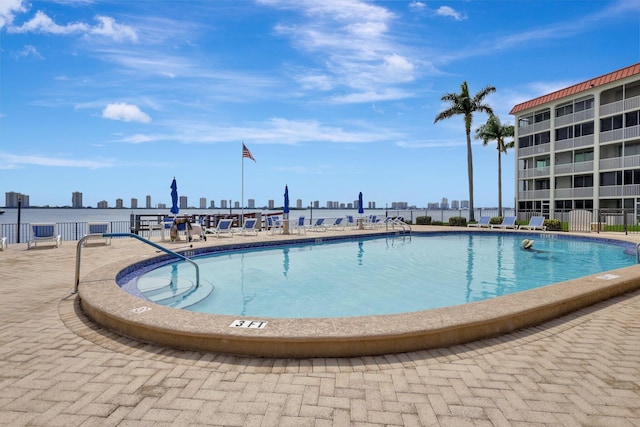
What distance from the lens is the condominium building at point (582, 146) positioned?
23562mm

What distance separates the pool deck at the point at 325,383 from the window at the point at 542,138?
1251 inches

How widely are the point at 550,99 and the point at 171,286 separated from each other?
3286 centimetres

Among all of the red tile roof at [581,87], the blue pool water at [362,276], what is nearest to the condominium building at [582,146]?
the red tile roof at [581,87]

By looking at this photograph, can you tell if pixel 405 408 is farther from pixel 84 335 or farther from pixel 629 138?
pixel 629 138

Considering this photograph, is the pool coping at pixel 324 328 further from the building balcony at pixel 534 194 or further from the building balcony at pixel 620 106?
the building balcony at pixel 534 194

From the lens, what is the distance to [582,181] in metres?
27.2

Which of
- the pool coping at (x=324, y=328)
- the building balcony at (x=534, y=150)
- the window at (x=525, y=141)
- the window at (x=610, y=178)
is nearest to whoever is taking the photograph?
the pool coping at (x=324, y=328)

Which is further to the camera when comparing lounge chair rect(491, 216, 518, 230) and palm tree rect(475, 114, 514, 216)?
palm tree rect(475, 114, 514, 216)

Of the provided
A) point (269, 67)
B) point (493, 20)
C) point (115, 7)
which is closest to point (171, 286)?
point (115, 7)

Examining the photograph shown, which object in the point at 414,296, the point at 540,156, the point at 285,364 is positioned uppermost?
the point at 540,156

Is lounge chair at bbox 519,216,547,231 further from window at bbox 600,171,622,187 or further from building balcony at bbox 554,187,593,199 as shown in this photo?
building balcony at bbox 554,187,593,199

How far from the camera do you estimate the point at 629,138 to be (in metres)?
23.4

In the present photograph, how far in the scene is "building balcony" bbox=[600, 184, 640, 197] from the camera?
22803mm

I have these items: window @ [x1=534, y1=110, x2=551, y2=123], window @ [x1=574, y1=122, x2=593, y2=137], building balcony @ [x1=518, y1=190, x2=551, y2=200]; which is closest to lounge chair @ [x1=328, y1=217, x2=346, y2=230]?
building balcony @ [x1=518, y1=190, x2=551, y2=200]
